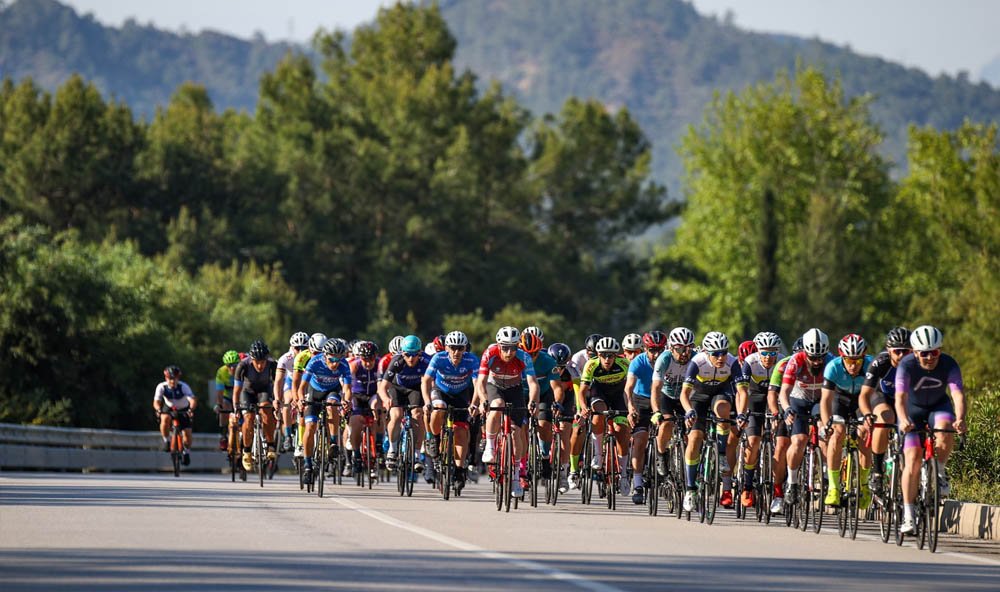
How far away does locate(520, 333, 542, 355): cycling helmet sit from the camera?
2366cm

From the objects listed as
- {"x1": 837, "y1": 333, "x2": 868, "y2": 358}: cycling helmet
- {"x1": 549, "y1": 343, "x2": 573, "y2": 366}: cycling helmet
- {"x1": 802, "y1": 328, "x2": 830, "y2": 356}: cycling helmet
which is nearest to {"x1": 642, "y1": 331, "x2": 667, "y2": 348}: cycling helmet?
{"x1": 549, "y1": 343, "x2": 573, "y2": 366}: cycling helmet

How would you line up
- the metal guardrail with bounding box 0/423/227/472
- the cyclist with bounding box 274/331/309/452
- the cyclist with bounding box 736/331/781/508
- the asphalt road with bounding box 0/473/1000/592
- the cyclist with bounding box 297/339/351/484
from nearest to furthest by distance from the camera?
the asphalt road with bounding box 0/473/1000/592 → the cyclist with bounding box 736/331/781/508 → the cyclist with bounding box 297/339/351/484 → the cyclist with bounding box 274/331/309/452 → the metal guardrail with bounding box 0/423/227/472

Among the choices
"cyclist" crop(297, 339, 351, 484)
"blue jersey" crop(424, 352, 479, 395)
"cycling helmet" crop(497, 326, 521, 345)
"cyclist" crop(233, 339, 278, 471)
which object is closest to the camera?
"cycling helmet" crop(497, 326, 521, 345)

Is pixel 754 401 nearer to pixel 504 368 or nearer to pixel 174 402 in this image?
pixel 504 368

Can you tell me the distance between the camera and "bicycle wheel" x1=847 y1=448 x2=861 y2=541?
59.8 ft

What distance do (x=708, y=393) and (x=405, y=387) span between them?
630cm

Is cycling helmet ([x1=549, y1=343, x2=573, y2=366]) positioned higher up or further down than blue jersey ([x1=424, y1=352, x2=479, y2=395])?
higher up

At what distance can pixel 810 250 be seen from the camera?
3452 inches

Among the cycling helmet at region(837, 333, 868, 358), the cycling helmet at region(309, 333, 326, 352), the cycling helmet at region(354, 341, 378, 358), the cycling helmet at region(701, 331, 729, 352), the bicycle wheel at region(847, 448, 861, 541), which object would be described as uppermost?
the cycling helmet at region(309, 333, 326, 352)

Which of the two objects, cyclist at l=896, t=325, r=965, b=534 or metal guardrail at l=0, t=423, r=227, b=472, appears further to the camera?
metal guardrail at l=0, t=423, r=227, b=472

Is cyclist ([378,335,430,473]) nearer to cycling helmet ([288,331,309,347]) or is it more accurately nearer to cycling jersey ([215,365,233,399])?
cycling helmet ([288,331,309,347])

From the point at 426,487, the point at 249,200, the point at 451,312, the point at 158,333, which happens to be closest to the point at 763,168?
the point at 451,312

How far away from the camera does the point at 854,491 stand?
60.2 ft

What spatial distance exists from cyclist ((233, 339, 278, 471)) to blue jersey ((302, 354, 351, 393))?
257 cm
